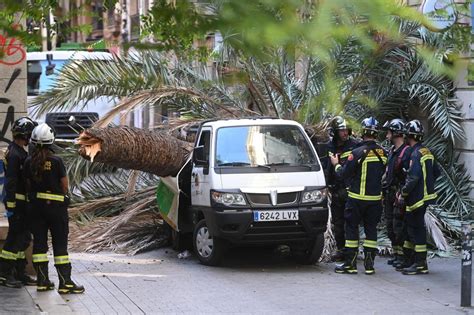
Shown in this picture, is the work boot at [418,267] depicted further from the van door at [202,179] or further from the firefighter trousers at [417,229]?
the van door at [202,179]

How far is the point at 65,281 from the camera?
9547 mm

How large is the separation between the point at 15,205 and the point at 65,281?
95 centimetres

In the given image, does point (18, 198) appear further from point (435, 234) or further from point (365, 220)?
point (435, 234)

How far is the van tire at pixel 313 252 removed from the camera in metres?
11.6

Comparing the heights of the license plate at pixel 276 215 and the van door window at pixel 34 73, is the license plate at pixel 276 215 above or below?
below

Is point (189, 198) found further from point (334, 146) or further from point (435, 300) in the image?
point (435, 300)

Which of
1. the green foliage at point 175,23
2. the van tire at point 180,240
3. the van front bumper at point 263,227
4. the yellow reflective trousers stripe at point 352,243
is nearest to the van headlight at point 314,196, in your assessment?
the van front bumper at point 263,227

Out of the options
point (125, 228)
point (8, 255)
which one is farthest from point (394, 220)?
point (8, 255)

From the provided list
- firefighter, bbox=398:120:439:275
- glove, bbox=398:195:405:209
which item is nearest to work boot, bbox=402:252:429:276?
firefighter, bbox=398:120:439:275

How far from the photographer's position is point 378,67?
46.8 feet

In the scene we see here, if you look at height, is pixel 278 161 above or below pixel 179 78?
below

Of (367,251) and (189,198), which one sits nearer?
(367,251)

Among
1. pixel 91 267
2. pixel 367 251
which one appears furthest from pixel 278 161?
pixel 91 267

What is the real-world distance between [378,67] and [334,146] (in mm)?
2680
